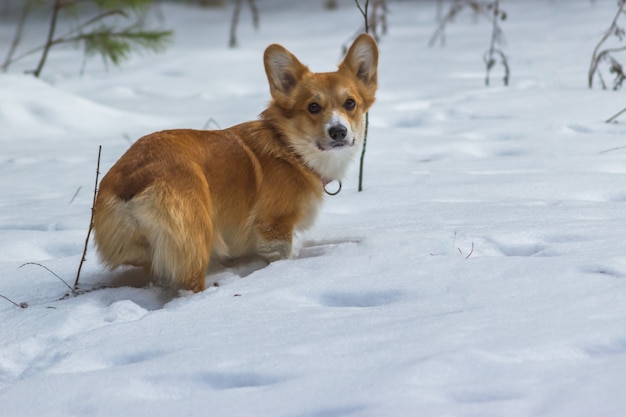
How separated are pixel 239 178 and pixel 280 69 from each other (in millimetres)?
570

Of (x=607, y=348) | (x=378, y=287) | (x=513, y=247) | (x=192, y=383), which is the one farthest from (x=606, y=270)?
(x=192, y=383)

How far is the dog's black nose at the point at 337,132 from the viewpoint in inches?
135

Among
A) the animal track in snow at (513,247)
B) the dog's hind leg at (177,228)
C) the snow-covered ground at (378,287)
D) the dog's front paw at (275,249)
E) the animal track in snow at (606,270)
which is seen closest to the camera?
the snow-covered ground at (378,287)

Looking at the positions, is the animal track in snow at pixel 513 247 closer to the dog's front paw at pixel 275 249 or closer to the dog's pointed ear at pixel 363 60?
the dog's front paw at pixel 275 249

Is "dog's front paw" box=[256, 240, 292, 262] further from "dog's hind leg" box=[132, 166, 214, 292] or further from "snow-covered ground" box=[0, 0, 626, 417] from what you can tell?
"dog's hind leg" box=[132, 166, 214, 292]

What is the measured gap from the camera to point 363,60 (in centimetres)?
375

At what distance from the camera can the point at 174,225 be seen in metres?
2.97

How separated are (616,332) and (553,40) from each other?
622cm

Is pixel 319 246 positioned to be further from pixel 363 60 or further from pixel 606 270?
pixel 606 270

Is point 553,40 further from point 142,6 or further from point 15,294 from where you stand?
point 15,294

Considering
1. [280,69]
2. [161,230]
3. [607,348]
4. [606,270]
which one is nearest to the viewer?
[607,348]

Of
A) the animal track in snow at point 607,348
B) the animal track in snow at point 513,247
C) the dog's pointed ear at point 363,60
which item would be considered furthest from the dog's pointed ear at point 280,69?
the animal track in snow at point 607,348

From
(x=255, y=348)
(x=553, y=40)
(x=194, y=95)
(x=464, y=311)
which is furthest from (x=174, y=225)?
(x=553, y=40)

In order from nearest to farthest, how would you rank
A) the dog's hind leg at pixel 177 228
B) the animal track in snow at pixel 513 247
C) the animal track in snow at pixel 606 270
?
1. the animal track in snow at pixel 606 270
2. the dog's hind leg at pixel 177 228
3. the animal track in snow at pixel 513 247
